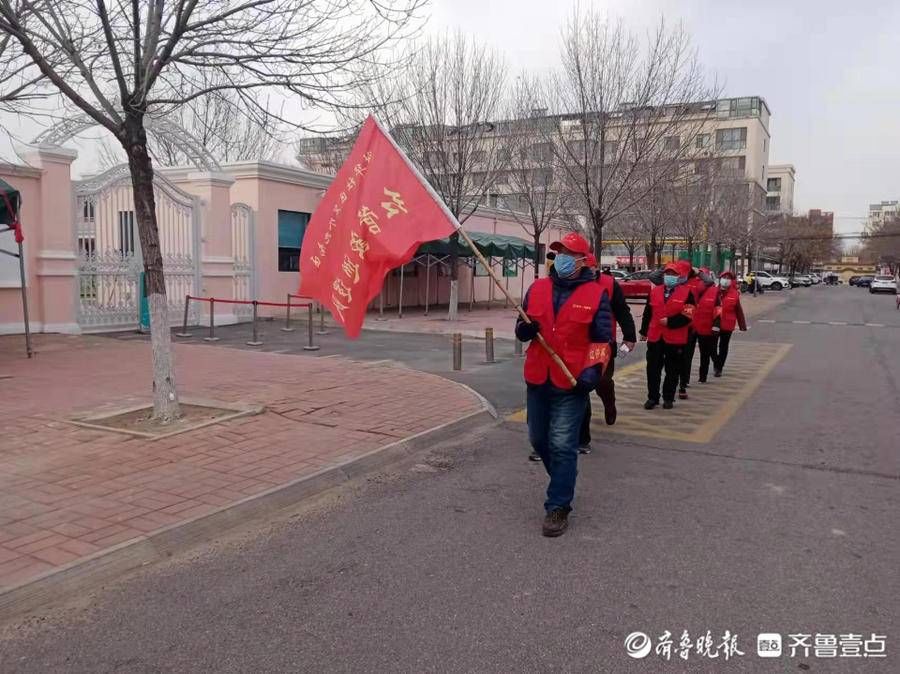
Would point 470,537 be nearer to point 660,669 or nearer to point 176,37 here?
point 660,669

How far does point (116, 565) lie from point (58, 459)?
2.26 m

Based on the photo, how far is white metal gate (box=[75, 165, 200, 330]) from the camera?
1438cm

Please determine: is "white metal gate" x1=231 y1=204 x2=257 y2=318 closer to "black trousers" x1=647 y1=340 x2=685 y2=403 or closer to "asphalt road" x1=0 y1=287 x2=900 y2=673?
"black trousers" x1=647 y1=340 x2=685 y2=403

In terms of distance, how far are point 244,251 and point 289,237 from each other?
2.08 m

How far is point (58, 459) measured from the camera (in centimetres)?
588

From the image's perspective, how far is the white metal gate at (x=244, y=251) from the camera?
19.2 m

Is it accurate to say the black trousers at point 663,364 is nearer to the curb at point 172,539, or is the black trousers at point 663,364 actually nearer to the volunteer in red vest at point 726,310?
the volunteer in red vest at point 726,310

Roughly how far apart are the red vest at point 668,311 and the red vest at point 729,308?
2987 mm

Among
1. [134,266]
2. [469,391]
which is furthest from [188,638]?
[134,266]

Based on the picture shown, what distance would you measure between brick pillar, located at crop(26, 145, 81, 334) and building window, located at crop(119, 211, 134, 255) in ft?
4.35

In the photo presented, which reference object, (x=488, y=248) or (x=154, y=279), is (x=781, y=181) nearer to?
(x=488, y=248)

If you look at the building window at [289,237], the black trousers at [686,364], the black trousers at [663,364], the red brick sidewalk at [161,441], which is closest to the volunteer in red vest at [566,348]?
the red brick sidewalk at [161,441]

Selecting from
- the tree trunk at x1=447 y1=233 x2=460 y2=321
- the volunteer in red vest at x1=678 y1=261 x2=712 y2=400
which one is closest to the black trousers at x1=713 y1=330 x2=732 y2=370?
the volunteer in red vest at x1=678 y1=261 x2=712 y2=400

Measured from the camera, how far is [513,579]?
3.92 metres
